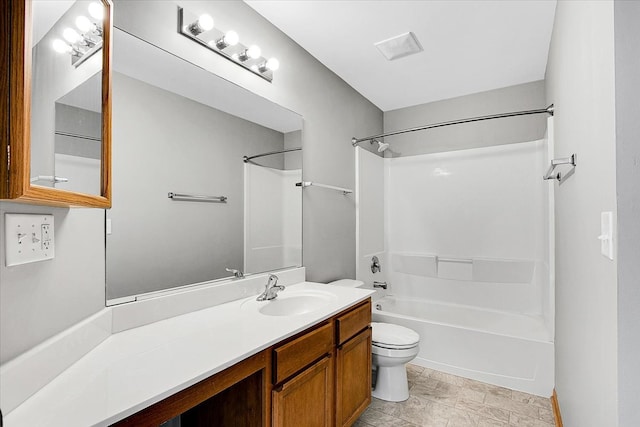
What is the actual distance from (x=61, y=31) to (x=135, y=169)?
0.61m

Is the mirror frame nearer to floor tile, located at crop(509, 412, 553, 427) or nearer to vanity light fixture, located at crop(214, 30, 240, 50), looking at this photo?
vanity light fixture, located at crop(214, 30, 240, 50)

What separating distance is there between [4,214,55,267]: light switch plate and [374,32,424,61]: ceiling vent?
2257mm

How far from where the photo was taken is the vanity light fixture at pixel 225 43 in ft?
5.27

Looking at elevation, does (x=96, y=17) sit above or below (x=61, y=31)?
above

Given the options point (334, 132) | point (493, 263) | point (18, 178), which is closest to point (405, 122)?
point (334, 132)

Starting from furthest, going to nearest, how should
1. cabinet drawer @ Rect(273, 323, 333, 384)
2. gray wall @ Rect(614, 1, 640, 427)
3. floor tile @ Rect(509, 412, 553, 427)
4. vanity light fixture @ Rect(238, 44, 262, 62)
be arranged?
1. floor tile @ Rect(509, 412, 553, 427)
2. vanity light fixture @ Rect(238, 44, 262, 62)
3. cabinet drawer @ Rect(273, 323, 333, 384)
4. gray wall @ Rect(614, 1, 640, 427)

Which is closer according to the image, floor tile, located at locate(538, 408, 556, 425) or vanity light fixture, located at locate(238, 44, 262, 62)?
vanity light fixture, located at locate(238, 44, 262, 62)

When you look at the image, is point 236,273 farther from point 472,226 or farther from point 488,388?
point 472,226

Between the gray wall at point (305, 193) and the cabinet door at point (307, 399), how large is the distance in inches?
31.0

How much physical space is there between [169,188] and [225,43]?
851 millimetres

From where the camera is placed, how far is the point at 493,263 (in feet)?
10.3

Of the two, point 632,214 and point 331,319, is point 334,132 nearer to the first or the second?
point 331,319

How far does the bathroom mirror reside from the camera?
53.8 inches

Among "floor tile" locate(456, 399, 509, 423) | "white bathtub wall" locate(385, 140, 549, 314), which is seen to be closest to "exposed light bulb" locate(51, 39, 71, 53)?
"floor tile" locate(456, 399, 509, 423)
